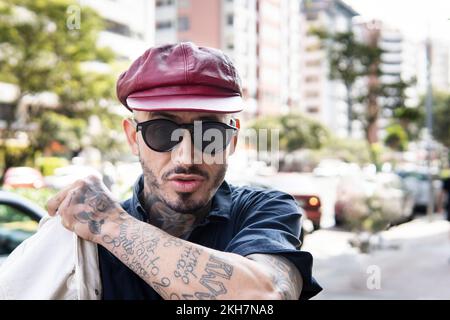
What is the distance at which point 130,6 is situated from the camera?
28328mm

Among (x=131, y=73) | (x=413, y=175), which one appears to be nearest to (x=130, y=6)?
(x=413, y=175)

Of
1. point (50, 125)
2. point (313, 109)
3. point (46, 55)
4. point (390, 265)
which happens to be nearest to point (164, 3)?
point (50, 125)

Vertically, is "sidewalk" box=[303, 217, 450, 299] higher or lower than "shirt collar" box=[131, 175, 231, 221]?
lower

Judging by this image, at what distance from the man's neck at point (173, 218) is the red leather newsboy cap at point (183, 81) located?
0.73 feet

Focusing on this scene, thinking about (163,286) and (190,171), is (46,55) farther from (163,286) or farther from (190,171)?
(163,286)

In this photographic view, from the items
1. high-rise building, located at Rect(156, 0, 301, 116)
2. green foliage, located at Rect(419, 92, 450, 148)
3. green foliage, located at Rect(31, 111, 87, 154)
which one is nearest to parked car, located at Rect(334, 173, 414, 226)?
green foliage, located at Rect(31, 111, 87, 154)

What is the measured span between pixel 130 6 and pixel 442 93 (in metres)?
20.7

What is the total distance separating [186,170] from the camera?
1.25m

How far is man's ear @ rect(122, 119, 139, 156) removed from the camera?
4.53 ft

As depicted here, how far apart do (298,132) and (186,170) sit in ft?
133

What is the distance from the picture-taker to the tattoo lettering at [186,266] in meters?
1.09

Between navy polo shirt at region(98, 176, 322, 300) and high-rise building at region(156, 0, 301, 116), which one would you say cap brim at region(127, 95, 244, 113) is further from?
high-rise building at region(156, 0, 301, 116)

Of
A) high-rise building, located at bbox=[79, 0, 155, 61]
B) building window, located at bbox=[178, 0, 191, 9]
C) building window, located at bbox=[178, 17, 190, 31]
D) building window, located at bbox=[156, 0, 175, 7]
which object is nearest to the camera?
building window, located at bbox=[156, 0, 175, 7]
